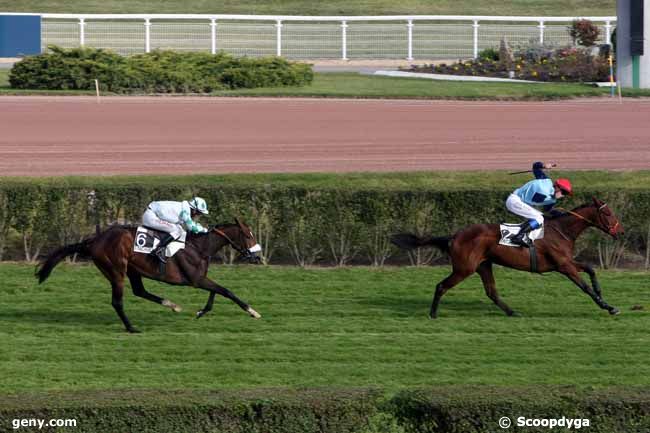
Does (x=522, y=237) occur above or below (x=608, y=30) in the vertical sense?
below

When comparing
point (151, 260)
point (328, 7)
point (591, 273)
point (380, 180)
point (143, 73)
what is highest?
point (328, 7)

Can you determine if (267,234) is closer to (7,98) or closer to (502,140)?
(502,140)

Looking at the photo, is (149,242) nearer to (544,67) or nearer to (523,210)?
(523,210)

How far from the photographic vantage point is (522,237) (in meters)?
12.6

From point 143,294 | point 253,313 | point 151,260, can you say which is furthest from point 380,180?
point 151,260

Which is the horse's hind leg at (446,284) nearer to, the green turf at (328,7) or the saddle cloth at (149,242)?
the saddle cloth at (149,242)

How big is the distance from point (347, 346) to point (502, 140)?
1287 cm

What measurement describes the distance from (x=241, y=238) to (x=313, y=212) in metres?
2.96

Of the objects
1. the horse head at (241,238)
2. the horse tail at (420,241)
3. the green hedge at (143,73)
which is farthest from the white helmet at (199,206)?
the green hedge at (143,73)

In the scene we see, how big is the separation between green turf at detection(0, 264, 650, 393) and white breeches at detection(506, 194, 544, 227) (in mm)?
940

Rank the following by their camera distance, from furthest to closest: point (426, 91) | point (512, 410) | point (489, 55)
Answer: point (489, 55)
point (426, 91)
point (512, 410)

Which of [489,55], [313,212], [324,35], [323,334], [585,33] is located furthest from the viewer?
[324,35]

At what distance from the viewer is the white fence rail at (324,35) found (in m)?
41.2

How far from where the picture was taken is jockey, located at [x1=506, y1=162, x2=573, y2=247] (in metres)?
12.6
